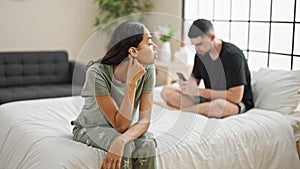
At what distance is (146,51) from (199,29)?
29.8 inches

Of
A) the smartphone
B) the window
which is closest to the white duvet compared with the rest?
the smartphone

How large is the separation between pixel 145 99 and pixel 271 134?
0.94 metres

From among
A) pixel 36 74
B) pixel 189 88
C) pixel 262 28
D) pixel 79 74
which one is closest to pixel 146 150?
pixel 79 74

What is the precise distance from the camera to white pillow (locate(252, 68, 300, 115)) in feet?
9.02

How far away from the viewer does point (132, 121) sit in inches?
79.2

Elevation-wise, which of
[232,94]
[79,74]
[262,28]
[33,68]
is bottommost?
[33,68]

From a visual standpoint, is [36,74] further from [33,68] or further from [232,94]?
[232,94]

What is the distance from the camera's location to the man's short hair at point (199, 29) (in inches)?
98.0

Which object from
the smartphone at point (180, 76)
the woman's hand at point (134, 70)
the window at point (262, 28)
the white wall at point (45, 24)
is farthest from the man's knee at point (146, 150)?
the white wall at point (45, 24)

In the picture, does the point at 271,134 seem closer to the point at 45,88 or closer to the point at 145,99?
the point at 145,99

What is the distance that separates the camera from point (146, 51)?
6.38 feet

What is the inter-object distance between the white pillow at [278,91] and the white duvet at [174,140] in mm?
121

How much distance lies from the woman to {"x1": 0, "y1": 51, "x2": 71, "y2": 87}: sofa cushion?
2548mm

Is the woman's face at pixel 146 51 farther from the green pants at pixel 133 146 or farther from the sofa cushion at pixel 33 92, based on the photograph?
the sofa cushion at pixel 33 92
